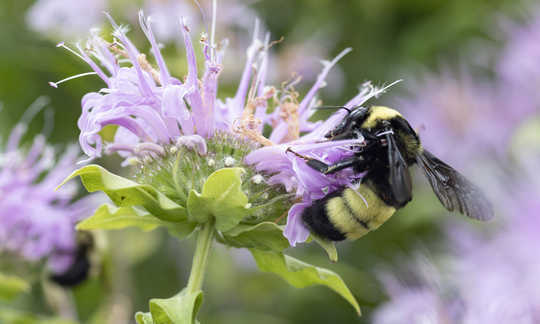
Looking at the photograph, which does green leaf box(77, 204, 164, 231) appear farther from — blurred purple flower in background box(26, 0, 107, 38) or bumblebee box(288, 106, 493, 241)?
blurred purple flower in background box(26, 0, 107, 38)

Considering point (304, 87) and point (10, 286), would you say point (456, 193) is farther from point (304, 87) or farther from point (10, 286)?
point (304, 87)

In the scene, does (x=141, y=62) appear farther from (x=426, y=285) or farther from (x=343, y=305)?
(x=343, y=305)

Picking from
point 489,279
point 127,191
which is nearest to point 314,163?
point 127,191

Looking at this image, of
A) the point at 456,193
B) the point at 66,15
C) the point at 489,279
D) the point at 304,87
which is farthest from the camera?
the point at 304,87

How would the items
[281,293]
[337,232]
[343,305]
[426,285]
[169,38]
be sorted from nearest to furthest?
[337,232] → [426,285] → [169,38] → [343,305] → [281,293]

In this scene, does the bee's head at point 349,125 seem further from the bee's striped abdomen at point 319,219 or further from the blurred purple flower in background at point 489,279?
the blurred purple flower in background at point 489,279

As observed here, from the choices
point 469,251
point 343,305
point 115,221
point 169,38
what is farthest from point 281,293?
point 115,221
